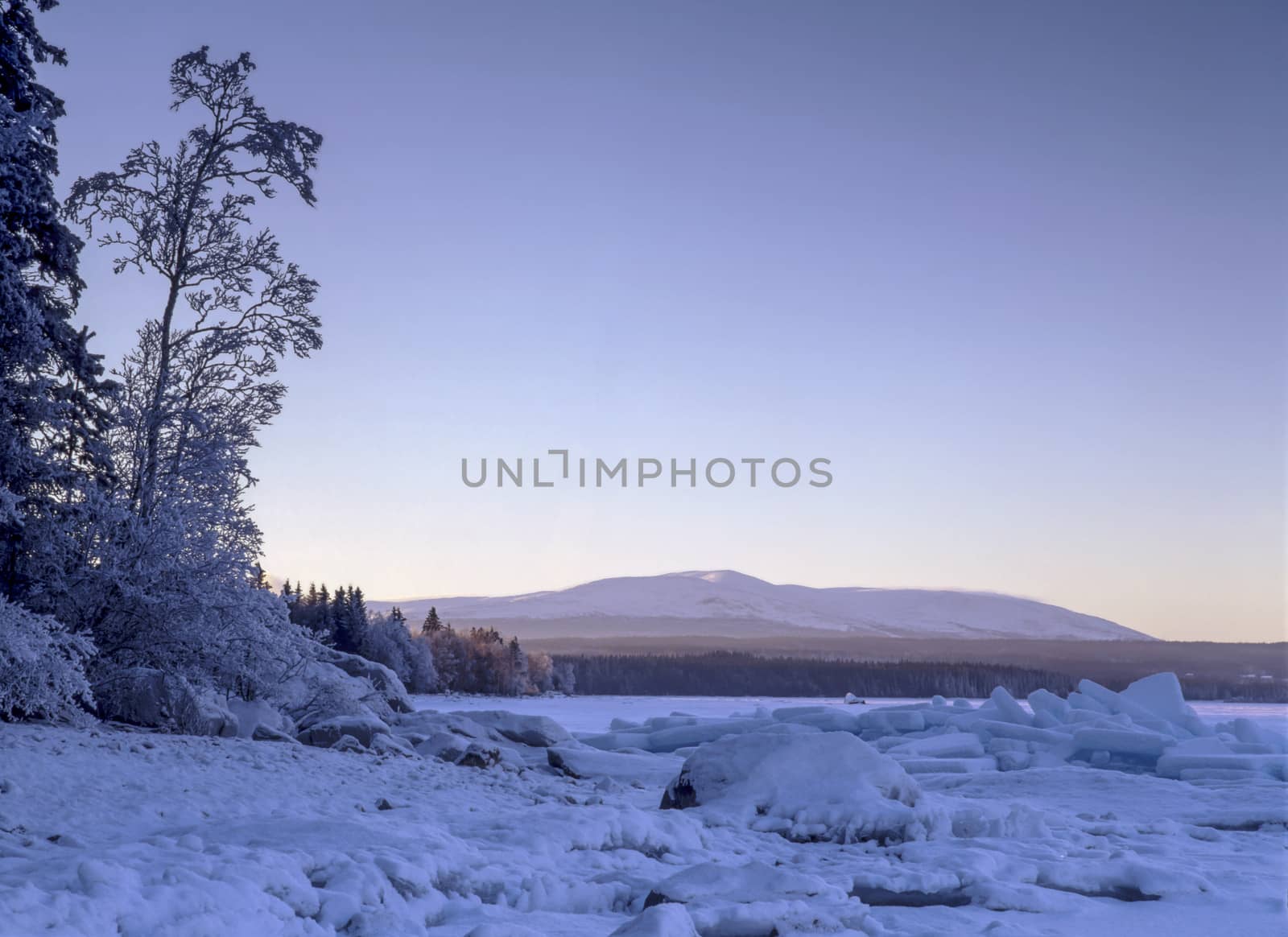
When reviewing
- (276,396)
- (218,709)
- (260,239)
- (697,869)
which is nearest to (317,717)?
(218,709)

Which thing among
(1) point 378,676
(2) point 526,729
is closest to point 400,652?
(1) point 378,676

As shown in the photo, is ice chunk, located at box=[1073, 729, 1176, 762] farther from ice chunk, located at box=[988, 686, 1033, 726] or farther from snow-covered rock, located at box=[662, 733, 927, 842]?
snow-covered rock, located at box=[662, 733, 927, 842]

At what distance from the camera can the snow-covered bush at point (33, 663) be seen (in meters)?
9.87

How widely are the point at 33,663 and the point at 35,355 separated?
3802 millimetres

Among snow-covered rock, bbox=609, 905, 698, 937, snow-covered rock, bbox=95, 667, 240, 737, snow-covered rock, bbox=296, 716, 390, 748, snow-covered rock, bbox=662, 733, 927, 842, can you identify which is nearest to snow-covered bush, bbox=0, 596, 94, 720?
snow-covered rock, bbox=95, 667, 240, 737

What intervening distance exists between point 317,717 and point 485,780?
603 cm

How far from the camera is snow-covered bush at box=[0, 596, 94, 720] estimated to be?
9.87 metres

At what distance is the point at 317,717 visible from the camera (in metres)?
17.5

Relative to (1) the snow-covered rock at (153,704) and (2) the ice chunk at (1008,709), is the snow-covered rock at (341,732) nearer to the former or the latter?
(1) the snow-covered rock at (153,704)

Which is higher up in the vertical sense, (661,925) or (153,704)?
(153,704)

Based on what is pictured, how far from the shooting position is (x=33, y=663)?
32.5ft

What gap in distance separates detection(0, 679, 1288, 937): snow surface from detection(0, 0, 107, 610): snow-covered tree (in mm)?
2501

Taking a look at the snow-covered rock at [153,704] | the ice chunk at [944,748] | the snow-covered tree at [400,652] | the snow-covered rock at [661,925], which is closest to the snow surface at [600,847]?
the snow-covered rock at [661,925]

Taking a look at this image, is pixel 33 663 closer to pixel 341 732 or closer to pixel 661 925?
pixel 341 732
